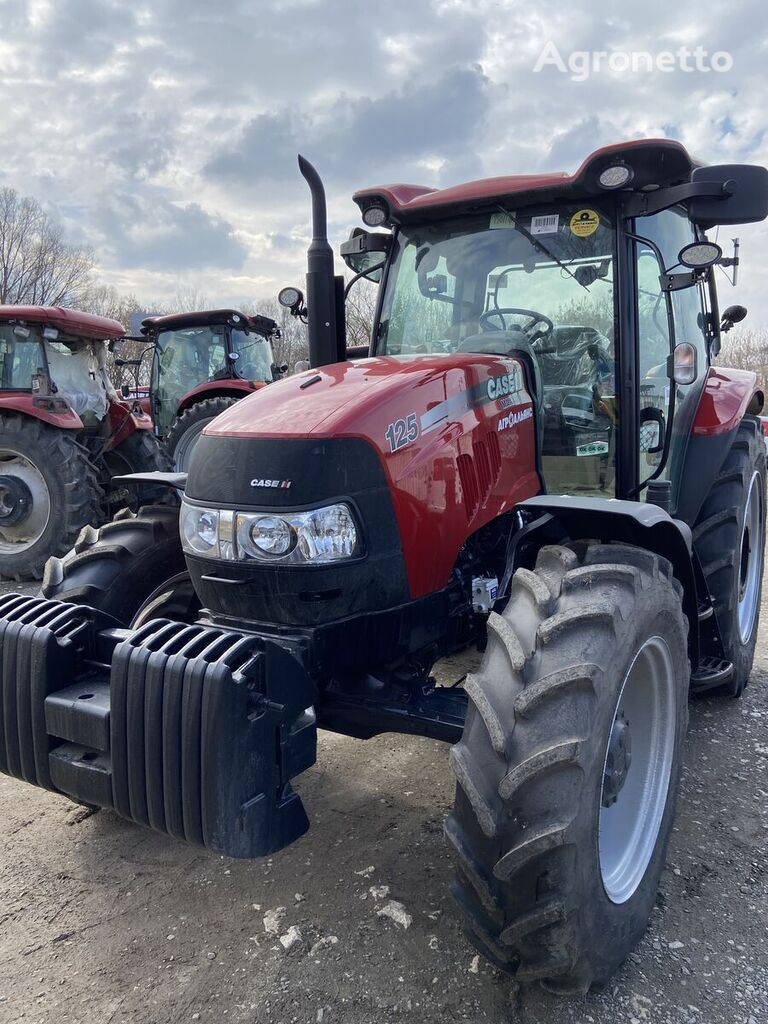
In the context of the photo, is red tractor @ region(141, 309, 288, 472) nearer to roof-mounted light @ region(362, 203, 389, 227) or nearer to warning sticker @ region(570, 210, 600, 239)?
roof-mounted light @ region(362, 203, 389, 227)

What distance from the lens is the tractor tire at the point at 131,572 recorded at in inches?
116

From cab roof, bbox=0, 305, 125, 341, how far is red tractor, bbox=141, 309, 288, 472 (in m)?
1.77

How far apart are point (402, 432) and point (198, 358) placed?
25.2ft

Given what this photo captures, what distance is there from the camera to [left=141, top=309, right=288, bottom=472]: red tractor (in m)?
9.13

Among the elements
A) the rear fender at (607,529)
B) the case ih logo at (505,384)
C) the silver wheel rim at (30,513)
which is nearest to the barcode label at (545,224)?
the case ih logo at (505,384)

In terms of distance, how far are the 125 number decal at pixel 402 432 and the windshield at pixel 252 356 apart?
7.44 m

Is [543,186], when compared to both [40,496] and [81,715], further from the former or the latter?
[40,496]

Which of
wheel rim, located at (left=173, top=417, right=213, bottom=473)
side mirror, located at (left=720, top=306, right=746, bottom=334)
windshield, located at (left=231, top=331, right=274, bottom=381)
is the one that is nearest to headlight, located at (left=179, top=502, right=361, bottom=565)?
side mirror, located at (left=720, top=306, right=746, bottom=334)

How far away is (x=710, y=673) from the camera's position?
3.21 metres

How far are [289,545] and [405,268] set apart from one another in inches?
65.1

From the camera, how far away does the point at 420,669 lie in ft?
8.48

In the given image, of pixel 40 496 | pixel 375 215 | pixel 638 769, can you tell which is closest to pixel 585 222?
pixel 375 215

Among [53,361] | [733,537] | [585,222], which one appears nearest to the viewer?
[585,222]

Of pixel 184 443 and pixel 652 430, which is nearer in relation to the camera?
pixel 652 430
